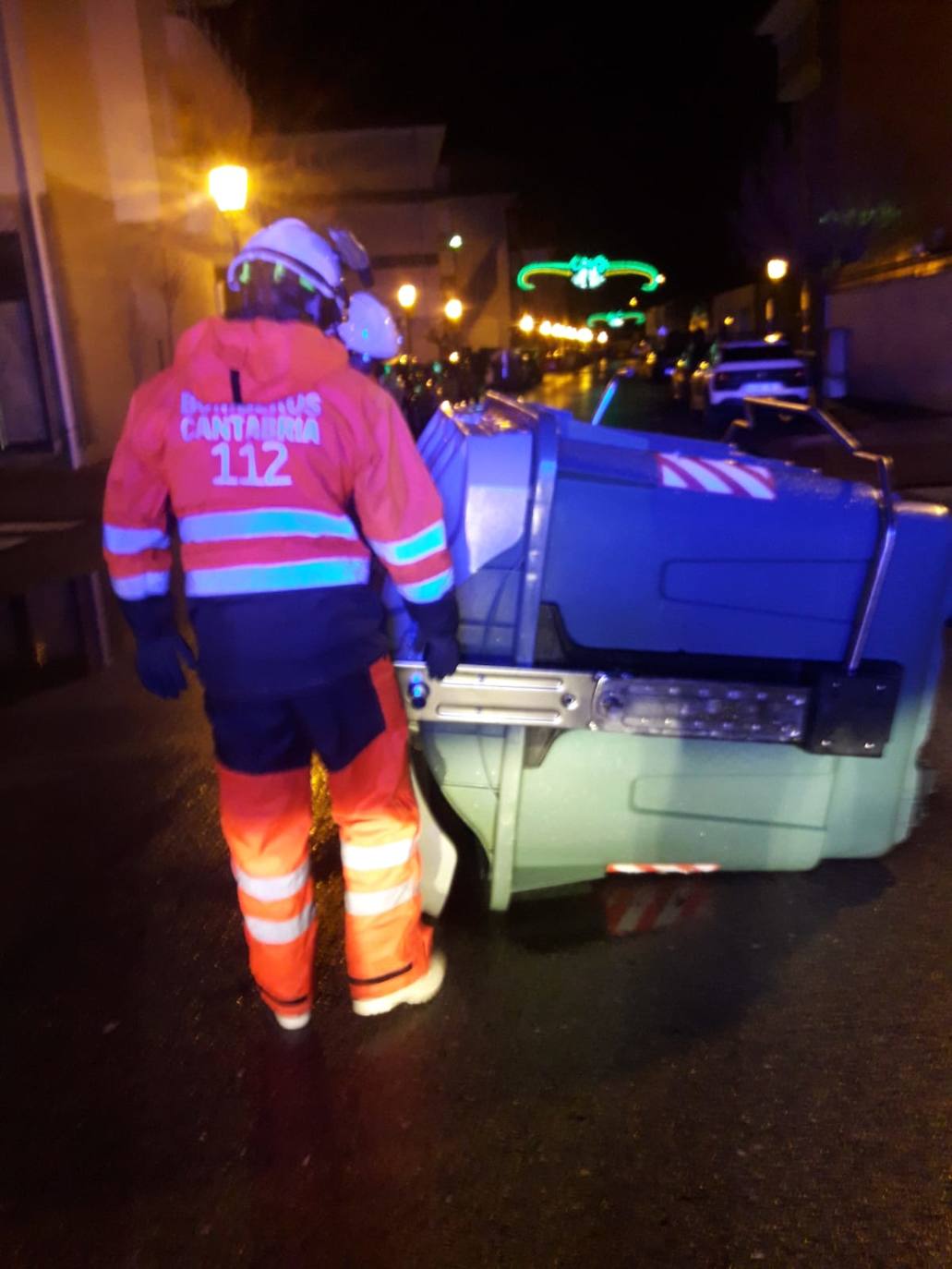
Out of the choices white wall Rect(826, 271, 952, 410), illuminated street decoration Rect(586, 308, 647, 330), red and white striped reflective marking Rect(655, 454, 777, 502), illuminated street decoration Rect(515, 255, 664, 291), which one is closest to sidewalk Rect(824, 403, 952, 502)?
white wall Rect(826, 271, 952, 410)

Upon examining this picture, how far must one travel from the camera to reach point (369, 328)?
304 cm

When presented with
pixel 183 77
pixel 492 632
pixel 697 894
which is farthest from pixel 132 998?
pixel 183 77

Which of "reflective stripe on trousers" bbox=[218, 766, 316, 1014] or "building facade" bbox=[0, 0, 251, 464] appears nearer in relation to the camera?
"reflective stripe on trousers" bbox=[218, 766, 316, 1014]

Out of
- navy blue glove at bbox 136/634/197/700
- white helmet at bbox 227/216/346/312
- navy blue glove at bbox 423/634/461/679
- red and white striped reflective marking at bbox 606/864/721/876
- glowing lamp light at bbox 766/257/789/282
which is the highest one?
white helmet at bbox 227/216/346/312

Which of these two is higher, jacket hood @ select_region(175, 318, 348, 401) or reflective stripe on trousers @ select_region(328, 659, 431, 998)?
jacket hood @ select_region(175, 318, 348, 401)

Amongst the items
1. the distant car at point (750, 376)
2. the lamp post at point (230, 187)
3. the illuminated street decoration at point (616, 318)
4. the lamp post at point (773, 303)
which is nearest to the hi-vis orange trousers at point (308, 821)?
the lamp post at point (230, 187)

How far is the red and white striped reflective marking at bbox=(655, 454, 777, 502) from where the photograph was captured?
2883 mm

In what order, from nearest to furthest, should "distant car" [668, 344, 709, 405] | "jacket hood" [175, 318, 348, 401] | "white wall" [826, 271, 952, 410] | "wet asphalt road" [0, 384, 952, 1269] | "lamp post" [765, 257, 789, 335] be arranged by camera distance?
"wet asphalt road" [0, 384, 952, 1269], "jacket hood" [175, 318, 348, 401], "white wall" [826, 271, 952, 410], "distant car" [668, 344, 709, 405], "lamp post" [765, 257, 789, 335]

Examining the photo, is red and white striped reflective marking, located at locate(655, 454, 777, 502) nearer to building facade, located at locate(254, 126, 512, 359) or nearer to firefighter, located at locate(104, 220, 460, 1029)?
firefighter, located at locate(104, 220, 460, 1029)

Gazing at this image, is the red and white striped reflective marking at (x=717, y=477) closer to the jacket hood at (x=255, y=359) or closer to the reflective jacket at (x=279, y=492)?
the reflective jacket at (x=279, y=492)

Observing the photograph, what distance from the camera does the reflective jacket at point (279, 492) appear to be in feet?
7.88

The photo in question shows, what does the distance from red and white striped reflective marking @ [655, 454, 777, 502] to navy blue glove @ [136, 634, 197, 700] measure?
1.38 meters

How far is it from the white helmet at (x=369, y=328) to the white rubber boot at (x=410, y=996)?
1.79 meters

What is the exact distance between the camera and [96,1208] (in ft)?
7.57
